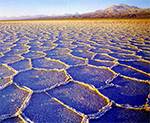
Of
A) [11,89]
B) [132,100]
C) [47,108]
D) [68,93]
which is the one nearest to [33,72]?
[11,89]

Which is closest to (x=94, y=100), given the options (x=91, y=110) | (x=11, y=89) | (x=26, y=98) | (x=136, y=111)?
(x=91, y=110)

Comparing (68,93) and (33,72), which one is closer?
(68,93)

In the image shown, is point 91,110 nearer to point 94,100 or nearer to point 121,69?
point 94,100

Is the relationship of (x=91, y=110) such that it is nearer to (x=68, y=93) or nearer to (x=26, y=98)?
(x=68, y=93)

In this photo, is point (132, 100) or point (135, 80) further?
point (135, 80)

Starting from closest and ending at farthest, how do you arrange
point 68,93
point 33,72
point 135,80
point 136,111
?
point 136,111, point 68,93, point 135,80, point 33,72

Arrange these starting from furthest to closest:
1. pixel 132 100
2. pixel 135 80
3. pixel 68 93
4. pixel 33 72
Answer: pixel 33 72 < pixel 135 80 < pixel 68 93 < pixel 132 100

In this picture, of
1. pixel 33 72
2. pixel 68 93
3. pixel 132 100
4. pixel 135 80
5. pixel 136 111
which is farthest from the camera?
pixel 33 72

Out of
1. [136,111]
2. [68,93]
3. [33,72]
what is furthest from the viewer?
[33,72]
